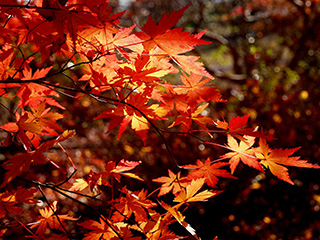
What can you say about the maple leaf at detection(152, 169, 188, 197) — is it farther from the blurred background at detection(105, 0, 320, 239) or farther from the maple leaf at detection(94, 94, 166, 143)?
the blurred background at detection(105, 0, 320, 239)

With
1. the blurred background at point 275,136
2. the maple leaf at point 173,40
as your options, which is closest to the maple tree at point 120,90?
the maple leaf at point 173,40

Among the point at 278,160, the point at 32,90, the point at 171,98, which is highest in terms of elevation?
the point at 32,90

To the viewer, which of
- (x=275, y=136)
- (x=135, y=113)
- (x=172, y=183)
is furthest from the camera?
(x=275, y=136)

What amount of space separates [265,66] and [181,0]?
13.0ft

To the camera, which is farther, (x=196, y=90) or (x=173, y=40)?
(x=196, y=90)

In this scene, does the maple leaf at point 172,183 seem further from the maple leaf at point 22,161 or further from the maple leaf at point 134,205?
the maple leaf at point 22,161

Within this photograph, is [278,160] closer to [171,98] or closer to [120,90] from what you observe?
[171,98]

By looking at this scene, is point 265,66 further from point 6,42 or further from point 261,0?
point 6,42

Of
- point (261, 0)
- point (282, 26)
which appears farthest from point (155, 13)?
point (282, 26)

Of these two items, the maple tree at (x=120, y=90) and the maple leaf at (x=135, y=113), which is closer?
the maple tree at (x=120, y=90)

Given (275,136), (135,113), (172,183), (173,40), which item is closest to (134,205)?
(172,183)

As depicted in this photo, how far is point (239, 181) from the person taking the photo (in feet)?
11.3

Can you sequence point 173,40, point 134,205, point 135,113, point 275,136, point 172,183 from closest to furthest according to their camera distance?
1. point 173,40
2. point 135,113
3. point 134,205
4. point 172,183
5. point 275,136

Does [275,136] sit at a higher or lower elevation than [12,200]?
lower
